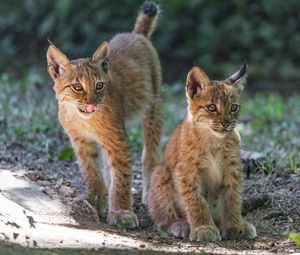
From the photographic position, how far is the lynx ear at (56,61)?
800cm

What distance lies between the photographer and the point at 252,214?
8.11 meters

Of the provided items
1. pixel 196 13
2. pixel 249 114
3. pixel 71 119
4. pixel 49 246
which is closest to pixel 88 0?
pixel 196 13

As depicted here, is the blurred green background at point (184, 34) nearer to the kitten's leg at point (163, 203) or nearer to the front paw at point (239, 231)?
the kitten's leg at point (163, 203)

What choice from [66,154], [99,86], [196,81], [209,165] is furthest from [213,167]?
[66,154]

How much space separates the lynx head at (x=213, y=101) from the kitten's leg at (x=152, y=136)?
6.69ft

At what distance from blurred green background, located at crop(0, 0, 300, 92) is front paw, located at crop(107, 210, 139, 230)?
32.6ft

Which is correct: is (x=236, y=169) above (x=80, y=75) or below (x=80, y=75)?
below

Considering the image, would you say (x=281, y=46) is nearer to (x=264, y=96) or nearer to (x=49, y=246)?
(x=264, y=96)

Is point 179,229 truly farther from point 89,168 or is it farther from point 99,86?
point 99,86

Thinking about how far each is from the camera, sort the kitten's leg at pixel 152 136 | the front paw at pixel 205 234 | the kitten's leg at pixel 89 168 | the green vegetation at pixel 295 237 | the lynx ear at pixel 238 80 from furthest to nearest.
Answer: the kitten's leg at pixel 152 136 → the kitten's leg at pixel 89 168 → the lynx ear at pixel 238 80 → the front paw at pixel 205 234 → the green vegetation at pixel 295 237

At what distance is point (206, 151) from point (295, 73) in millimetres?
10731

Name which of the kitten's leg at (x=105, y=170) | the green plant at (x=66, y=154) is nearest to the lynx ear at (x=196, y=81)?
the kitten's leg at (x=105, y=170)

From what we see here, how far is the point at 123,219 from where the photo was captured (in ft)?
25.3

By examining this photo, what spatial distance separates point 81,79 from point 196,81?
3.58ft
